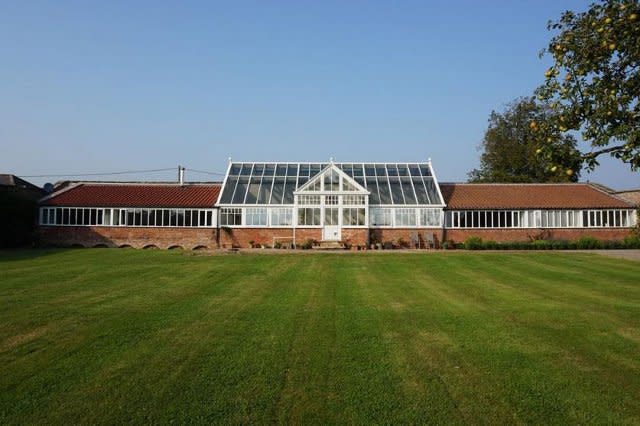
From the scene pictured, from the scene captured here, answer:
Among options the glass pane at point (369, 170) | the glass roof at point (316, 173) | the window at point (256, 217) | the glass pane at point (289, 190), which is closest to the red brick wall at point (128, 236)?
the window at point (256, 217)

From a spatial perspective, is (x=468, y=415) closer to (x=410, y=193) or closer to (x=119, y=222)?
(x=410, y=193)

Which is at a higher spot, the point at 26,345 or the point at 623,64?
the point at 623,64

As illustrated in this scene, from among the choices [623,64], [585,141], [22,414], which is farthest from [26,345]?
[623,64]

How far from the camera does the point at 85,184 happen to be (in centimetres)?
3809

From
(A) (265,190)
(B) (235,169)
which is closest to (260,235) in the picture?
(A) (265,190)

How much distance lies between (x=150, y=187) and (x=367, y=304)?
30.3 metres

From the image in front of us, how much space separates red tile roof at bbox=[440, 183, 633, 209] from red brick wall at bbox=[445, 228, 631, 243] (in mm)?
1620

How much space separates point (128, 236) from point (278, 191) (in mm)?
10825

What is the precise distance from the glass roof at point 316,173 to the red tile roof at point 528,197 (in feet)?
7.21

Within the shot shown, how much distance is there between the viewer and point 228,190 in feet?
117

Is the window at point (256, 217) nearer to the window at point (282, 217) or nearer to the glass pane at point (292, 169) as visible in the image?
the window at point (282, 217)

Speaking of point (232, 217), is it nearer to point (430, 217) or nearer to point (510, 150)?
point (430, 217)

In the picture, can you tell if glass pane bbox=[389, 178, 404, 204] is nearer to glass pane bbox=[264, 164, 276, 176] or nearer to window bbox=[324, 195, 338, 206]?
window bbox=[324, 195, 338, 206]

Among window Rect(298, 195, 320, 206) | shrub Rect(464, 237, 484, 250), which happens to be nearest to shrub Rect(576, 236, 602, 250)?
shrub Rect(464, 237, 484, 250)
